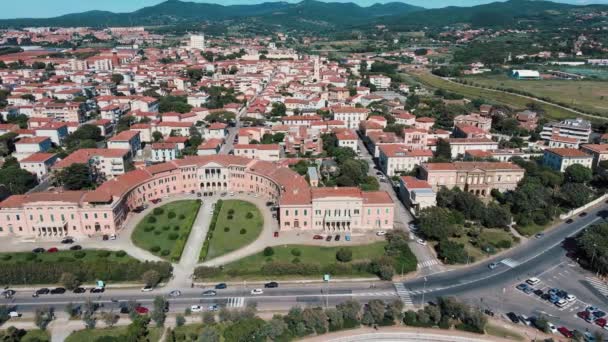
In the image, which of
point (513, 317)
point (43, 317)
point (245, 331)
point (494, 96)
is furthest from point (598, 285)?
point (494, 96)

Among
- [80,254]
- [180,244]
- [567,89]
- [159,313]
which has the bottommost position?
[80,254]

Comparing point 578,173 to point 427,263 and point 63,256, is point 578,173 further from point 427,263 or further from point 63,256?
point 63,256

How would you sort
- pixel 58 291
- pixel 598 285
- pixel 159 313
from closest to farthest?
1. pixel 159 313
2. pixel 58 291
3. pixel 598 285

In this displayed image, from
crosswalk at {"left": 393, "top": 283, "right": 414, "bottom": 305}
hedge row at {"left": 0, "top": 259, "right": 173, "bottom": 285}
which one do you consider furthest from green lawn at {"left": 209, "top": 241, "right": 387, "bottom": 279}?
hedge row at {"left": 0, "top": 259, "right": 173, "bottom": 285}

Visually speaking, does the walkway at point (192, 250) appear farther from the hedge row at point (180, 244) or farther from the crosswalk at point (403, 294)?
the crosswalk at point (403, 294)

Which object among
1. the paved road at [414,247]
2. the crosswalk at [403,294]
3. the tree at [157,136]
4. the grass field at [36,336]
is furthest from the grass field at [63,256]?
the tree at [157,136]

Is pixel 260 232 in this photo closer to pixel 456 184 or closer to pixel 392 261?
pixel 392 261
